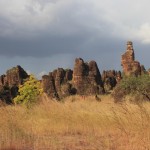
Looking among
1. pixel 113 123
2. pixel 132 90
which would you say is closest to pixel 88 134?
pixel 113 123

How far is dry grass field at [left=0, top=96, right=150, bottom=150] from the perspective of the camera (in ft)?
29.1

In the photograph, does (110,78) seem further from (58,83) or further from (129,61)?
(129,61)

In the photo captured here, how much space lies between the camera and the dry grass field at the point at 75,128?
29.1 feet

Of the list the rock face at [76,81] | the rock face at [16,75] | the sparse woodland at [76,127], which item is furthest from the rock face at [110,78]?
the sparse woodland at [76,127]

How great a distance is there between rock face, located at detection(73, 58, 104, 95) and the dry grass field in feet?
227

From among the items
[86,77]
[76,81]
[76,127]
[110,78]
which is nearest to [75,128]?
[76,127]

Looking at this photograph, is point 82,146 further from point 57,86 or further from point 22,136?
point 57,86

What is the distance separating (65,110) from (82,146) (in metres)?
4.95

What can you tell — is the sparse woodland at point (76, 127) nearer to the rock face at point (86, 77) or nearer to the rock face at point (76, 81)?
the rock face at point (76, 81)

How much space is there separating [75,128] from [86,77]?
80634 millimetres

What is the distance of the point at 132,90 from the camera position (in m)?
35.7

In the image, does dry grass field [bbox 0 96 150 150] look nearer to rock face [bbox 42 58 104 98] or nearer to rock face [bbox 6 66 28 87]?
rock face [bbox 42 58 104 98]

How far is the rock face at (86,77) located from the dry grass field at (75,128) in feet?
227

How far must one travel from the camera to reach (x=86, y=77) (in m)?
92.8
